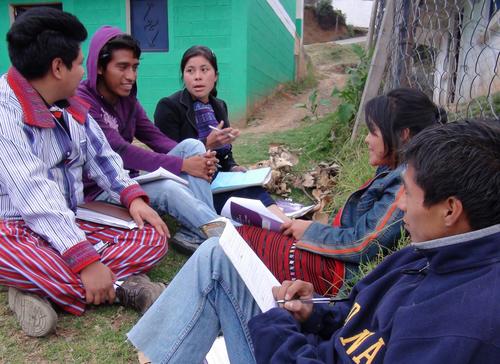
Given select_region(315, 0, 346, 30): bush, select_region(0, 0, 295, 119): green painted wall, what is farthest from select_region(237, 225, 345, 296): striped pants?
select_region(315, 0, 346, 30): bush

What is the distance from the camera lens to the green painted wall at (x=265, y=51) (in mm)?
7216

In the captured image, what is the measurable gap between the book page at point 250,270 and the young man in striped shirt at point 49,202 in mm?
831

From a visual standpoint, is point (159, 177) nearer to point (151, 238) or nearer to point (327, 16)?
point (151, 238)

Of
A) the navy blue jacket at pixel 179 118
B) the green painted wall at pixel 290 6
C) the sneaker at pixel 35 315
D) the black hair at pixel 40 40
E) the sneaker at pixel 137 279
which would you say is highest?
the green painted wall at pixel 290 6

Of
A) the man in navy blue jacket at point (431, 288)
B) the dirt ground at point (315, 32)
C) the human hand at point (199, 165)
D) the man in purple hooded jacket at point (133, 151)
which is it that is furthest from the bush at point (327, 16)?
the man in navy blue jacket at point (431, 288)

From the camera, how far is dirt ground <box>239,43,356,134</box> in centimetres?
734

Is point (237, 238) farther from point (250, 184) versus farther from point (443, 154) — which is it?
point (250, 184)

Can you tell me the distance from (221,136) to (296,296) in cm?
180

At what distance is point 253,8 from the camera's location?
278 inches

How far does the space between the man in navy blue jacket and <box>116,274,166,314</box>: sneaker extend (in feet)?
2.68

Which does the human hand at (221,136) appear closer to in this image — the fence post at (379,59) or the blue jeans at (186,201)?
the blue jeans at (186,201)

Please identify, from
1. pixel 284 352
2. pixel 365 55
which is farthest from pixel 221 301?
pixel 365 55

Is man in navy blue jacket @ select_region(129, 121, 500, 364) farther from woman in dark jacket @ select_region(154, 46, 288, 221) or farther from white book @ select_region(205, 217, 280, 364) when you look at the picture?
woman in dark jacket @ select_region(154, 46, 288, 221)

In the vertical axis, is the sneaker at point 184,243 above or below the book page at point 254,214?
below
